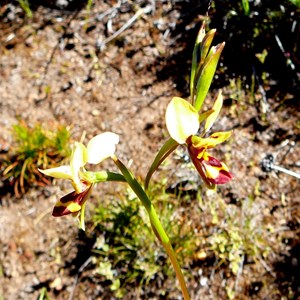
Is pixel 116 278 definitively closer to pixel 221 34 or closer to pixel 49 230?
pixel 49 230

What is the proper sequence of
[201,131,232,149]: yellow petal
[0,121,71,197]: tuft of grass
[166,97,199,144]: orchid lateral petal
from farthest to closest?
[0,121,71,197]: tuft of grass < [201,131,232,149]: yellow petal < [166,97,199,144]: orchid lateral petal

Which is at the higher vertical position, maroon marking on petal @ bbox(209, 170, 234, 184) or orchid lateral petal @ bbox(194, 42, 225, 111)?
orchid lateral petal @ bbox(194, 42, 225, 111)

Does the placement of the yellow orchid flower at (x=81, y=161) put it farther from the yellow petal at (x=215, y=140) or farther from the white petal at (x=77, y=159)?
the yellow petal at (x=215, y=140)

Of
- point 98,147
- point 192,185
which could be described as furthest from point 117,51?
point 98,147

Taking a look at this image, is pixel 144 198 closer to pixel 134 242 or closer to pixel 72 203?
pixel 72 203

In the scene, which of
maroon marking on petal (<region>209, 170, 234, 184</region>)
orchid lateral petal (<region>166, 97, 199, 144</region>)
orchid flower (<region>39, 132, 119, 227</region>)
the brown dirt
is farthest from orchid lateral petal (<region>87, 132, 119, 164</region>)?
the brown dirt

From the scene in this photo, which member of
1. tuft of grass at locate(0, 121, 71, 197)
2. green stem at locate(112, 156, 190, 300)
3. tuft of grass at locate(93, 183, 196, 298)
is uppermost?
green stem at locate(112, 156, 190, 300)

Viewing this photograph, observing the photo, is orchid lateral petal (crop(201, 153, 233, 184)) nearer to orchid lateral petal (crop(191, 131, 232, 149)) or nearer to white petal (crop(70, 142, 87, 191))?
orchid lateral petal (crop(191, 131, 232, 149))
